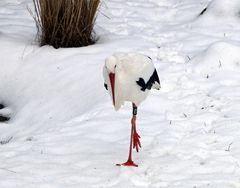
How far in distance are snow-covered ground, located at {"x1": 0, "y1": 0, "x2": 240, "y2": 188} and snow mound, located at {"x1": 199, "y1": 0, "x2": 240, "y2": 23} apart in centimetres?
1

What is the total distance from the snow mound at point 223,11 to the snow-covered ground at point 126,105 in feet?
0.04

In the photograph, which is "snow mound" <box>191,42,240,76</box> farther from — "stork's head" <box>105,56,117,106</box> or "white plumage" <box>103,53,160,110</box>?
"stork's head" <box>105,56,117,106</box>

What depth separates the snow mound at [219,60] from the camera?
456cm

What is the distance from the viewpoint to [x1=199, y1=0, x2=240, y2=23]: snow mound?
18.2 ft

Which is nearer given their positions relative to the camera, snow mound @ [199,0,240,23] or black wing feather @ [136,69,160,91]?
black wing feather @ [136,69,160,91]

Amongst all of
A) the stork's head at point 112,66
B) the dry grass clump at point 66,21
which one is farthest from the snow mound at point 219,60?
the stork's head at point 112,66

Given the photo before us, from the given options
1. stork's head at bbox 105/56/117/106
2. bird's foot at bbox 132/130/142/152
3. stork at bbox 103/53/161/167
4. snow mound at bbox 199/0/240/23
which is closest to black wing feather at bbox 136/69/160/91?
stork at bbox 103/53/161/167

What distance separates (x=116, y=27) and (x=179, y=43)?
861 mm

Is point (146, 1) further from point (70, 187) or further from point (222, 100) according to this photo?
point (70, 187)

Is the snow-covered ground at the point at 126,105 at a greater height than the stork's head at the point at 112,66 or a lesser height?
lesser

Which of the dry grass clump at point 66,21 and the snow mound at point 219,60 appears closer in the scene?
the snow mound at point 219,60

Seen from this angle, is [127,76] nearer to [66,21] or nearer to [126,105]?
[126,105]

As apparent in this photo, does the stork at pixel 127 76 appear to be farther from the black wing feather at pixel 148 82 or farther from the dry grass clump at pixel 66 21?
the dry grass clump at pixel 66 21

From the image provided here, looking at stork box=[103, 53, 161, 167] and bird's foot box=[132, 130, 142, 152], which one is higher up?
stork box=[103, 53, 161, 167]
